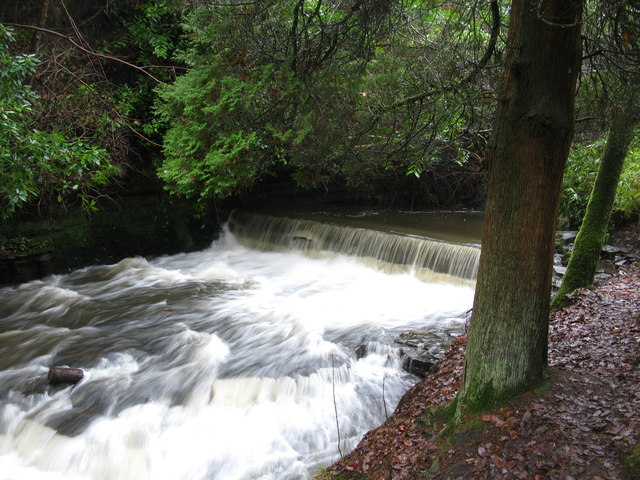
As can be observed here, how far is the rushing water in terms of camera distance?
4.99 m

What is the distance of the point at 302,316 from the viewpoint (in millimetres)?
8359

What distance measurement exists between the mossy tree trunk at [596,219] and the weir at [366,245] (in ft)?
8.16

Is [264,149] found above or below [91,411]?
above

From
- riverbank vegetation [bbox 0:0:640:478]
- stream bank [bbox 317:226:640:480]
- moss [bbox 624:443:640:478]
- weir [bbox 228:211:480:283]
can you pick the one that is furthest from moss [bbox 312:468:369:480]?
weir [bbox 228:211:480:283]

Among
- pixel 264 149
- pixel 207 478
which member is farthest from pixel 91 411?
pixel 264 149

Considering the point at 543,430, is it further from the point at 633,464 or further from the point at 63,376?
the point at 63,376

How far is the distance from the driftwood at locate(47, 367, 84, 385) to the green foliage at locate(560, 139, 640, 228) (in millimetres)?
8818

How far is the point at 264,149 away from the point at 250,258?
124 inches

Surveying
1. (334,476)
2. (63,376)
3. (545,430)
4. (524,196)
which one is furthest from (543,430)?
(63,376)

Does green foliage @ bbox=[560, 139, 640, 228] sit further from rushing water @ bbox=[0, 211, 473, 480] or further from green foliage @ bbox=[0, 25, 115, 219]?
green foliage @ bbox=[0, 25, 115, 219]

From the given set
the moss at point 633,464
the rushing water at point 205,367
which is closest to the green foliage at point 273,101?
the rushing water at point 205,367

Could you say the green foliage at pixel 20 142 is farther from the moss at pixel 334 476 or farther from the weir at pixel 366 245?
the weir at pixel 366 245

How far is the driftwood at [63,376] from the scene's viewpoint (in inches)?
241

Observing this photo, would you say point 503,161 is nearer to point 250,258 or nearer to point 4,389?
point 4,389
